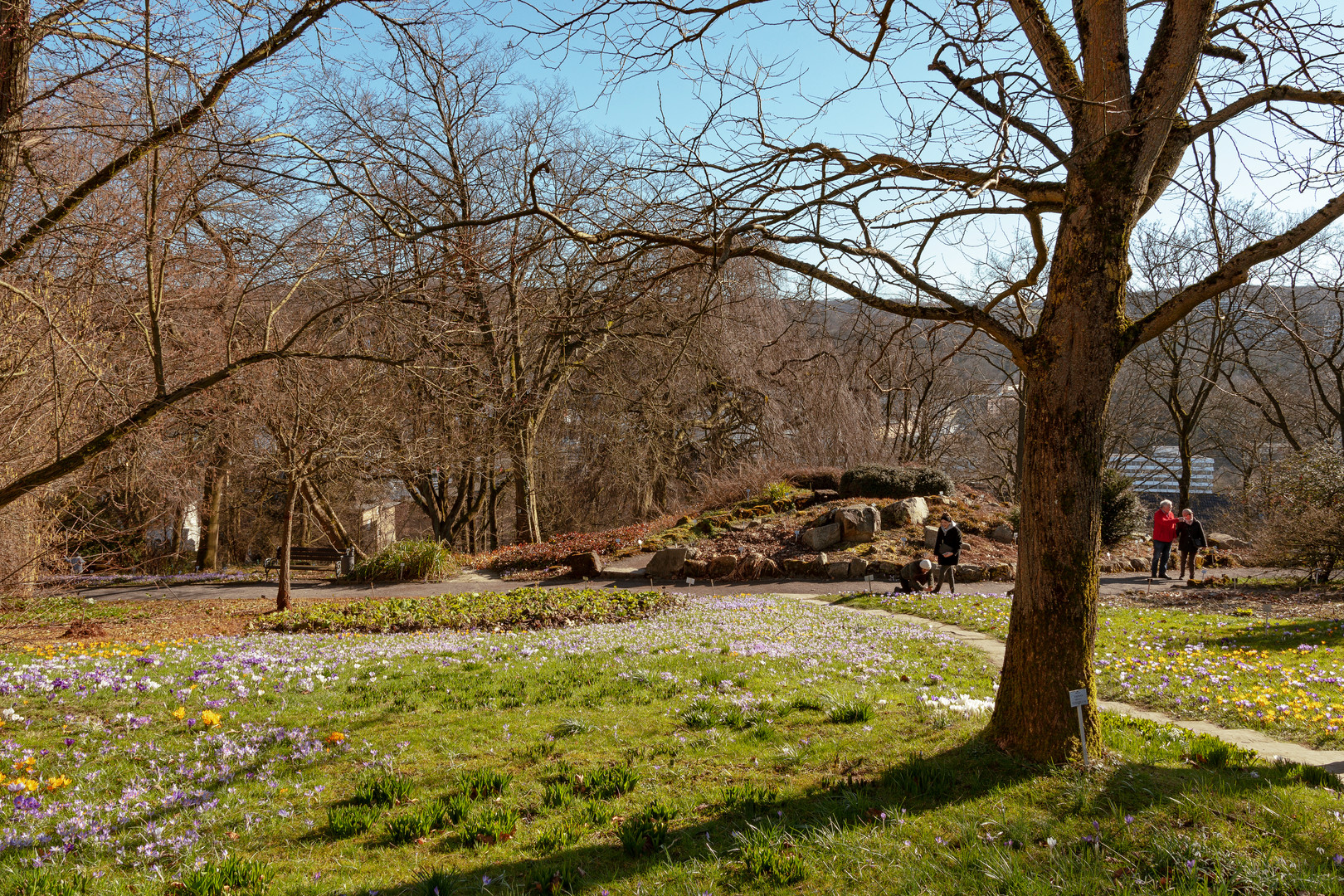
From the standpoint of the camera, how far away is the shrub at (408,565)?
19.7m

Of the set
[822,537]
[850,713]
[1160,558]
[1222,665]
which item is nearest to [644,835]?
[850,713]

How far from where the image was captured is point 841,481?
24453mm

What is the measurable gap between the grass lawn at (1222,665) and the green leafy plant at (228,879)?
6.66m

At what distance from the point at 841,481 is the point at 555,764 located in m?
20.4

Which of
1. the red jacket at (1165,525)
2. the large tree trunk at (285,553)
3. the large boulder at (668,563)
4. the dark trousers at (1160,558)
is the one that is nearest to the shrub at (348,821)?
the large tree trunk at (285,553)

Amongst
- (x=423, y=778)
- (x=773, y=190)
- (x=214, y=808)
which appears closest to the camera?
(x=214, y=808)

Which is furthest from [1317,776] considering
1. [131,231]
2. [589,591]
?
[589,591]

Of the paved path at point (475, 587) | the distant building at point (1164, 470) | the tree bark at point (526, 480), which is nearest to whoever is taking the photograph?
the paved path at point (475, 587)

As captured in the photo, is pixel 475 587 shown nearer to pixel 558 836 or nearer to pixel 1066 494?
pixel 558 836

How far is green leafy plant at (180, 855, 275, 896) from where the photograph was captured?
3.37 metres

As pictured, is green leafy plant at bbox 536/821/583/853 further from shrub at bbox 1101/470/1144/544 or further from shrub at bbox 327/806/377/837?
shrub at bbox 1101/470/1144/544

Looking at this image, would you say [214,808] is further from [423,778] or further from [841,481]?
[841,481]

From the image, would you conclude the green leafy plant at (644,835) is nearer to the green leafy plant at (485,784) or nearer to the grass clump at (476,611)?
the green leafy plant at (485,784)

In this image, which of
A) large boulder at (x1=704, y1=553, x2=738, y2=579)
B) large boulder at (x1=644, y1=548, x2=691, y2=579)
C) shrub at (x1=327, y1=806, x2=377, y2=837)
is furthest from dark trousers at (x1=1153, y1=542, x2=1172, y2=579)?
shrub at (x1=327, y1=806, x2=377, y2=837)
